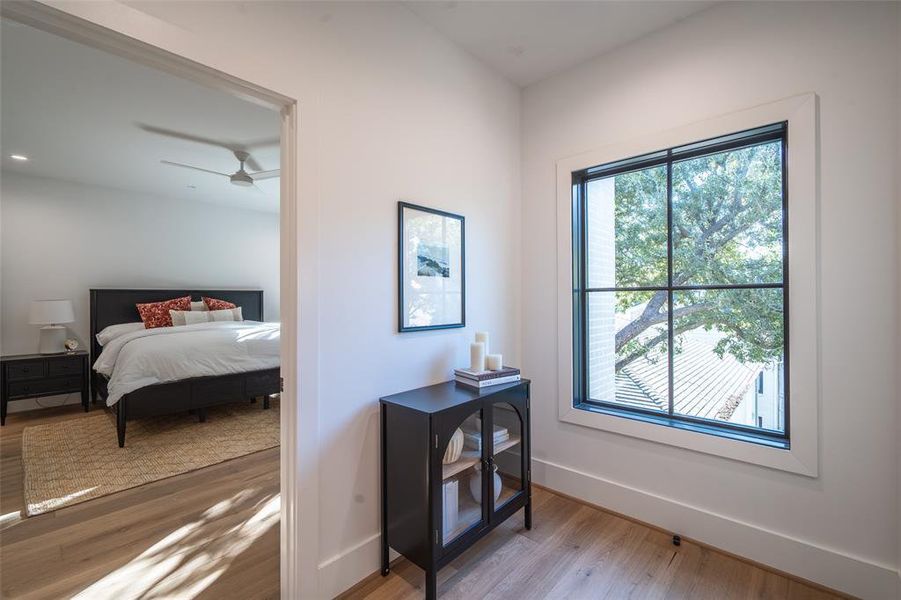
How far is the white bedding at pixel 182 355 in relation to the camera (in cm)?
328

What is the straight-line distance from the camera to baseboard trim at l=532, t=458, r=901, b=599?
1588 mm

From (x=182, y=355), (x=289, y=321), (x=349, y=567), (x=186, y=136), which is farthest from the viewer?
(x=182, y=355)

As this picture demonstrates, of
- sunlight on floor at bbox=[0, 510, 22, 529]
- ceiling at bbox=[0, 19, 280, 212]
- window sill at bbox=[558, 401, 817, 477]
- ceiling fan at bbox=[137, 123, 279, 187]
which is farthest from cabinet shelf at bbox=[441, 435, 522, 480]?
ceiling fan at bbox=[137, 123, 279, 187]

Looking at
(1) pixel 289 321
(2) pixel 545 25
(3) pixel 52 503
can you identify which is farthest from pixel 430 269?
(3) pixel 52 503

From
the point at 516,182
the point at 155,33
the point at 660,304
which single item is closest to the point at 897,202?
the point at 660,304

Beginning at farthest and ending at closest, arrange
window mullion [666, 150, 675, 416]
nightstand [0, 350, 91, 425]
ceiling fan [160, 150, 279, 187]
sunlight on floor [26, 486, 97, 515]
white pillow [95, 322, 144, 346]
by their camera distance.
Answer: white pillow [95, 322, 144, 346] < nightstand [0, 350, 91, 425] < ceiling fan [160, 150, 279, 187] < sunlight on floor [26, 486, 97, 515] < window mullion [666, 150, 675, 416]

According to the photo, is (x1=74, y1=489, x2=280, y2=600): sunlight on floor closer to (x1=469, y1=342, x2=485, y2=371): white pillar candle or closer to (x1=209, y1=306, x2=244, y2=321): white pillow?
(x1=469, y1=342, x2=485, y2=371): white pillar candle

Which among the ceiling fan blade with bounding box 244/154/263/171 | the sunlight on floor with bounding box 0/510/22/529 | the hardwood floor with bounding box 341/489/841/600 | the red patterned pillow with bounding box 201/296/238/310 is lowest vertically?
the hardwood floor with bounding box 341/489/841/600

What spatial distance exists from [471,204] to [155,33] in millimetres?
1582

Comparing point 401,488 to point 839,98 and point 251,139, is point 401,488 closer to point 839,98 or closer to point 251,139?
point 839,98

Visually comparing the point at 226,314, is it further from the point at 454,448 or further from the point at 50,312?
the point at 454,448

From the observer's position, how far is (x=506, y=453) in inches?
82.4

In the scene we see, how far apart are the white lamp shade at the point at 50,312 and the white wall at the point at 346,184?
4.51 metres

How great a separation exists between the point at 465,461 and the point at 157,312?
5.00 m
